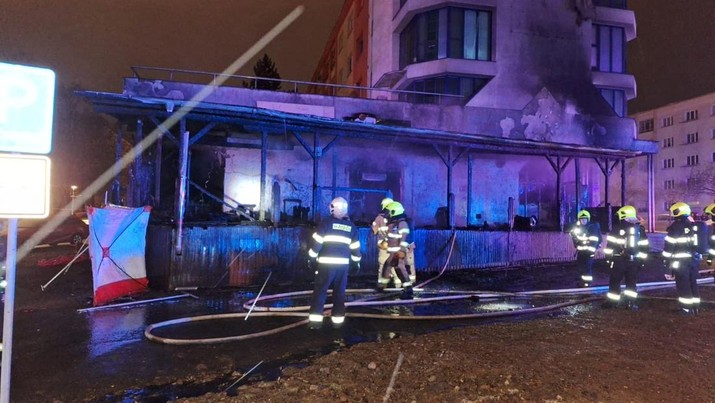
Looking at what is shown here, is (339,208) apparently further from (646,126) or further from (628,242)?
(646,126)

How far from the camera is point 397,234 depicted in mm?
9023

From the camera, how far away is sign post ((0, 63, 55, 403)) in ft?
9.59

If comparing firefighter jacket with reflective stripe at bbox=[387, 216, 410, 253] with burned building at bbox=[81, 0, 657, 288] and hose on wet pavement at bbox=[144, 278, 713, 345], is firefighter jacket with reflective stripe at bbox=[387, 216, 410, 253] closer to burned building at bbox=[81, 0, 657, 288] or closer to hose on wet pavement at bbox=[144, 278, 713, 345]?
hose on wet pavement at bbox=[144, 278, 713, 345]

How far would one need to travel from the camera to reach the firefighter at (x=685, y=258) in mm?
7051

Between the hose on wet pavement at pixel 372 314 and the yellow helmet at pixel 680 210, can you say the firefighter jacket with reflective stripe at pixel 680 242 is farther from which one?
the hose on wet pavement at pixel 372 314

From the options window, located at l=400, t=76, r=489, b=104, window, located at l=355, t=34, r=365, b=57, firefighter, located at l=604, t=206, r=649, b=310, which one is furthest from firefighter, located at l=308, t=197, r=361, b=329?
window, located at l=355, t=34, r=365, b=57

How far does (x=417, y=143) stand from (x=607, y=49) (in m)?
17.0

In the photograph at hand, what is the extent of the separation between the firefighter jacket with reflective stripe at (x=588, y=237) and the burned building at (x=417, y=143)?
10.4 ft

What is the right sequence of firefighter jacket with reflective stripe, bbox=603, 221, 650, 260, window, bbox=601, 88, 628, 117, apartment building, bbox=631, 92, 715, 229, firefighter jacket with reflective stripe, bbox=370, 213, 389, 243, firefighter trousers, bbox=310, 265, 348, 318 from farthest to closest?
apartment building, bbox=631, 92, 715, 229 → window, bbox=601, 88, 628, 117 → firefighter jacket with reflective stripe, bbox=370, 213, 389, 243 → firefighter jacket with reflective stripe, bbox=603, 221, 650, 260 → firefighter trousers, bbox=310, 265, 348, 318

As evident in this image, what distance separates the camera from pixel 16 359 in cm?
489

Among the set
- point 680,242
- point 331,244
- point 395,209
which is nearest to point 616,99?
point 680,242

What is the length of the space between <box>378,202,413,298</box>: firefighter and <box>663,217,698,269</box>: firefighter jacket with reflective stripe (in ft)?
15.0

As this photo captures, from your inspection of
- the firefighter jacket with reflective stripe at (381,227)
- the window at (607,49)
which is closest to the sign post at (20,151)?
the firefighter jacket with reflective stripe at (381,227)

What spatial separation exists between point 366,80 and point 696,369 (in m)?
27.8
